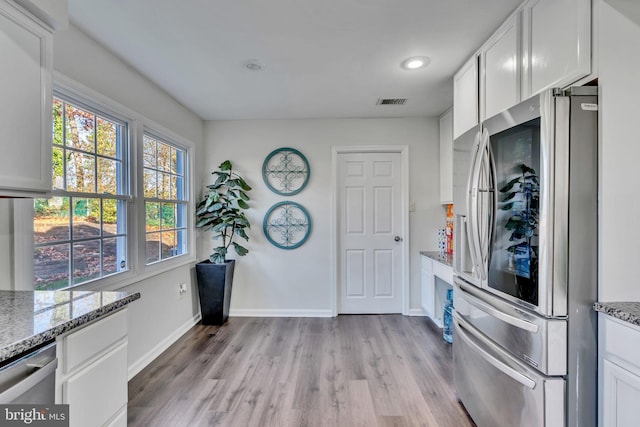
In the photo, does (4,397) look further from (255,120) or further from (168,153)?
(255,120)

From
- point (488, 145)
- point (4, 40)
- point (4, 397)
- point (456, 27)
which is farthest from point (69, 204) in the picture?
point (456, 27)

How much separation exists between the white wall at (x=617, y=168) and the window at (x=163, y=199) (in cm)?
304

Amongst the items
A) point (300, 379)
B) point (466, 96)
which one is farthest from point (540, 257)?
point (300, 379)

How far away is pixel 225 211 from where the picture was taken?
3.55 m

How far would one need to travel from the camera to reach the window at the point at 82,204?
5.90ft

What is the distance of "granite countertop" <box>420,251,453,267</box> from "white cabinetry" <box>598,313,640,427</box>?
1.61 metres

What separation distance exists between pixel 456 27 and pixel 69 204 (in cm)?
268

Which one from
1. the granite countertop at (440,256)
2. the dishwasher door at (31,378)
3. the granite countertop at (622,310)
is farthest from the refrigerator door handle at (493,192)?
the dishwasher door at (31,378)

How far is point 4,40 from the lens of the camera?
1.15 metres

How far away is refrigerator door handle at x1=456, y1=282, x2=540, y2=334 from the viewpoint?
133 cm

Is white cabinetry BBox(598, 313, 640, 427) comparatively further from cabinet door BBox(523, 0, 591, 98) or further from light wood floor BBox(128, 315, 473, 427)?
cabinet door BBox(523, 0, 591, 98)

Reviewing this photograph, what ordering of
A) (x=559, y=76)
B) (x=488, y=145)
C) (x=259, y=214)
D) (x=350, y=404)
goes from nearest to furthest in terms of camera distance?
(x=559, y=76) < (x=488, y=145) < (x=350, y=404) < (x=259, y=214)

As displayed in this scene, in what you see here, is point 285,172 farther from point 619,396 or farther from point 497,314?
point 619,396

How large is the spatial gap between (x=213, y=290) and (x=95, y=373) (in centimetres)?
223
